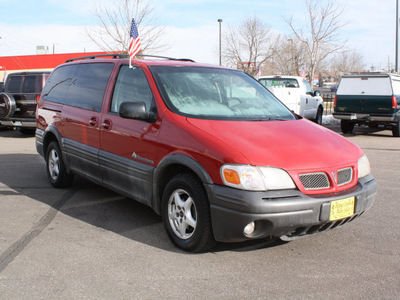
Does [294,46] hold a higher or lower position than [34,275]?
higher

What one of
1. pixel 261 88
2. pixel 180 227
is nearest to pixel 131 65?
pixel 261 88

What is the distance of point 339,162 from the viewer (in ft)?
12.4

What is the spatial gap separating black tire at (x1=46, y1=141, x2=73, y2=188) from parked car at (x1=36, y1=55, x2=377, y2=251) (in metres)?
0.55

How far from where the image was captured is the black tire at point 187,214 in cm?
364

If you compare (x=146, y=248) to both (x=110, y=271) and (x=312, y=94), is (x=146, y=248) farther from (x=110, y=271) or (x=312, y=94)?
(x=312, y=94)

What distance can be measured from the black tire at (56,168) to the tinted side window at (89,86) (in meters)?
0.76

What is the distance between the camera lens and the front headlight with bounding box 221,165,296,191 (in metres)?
3.40

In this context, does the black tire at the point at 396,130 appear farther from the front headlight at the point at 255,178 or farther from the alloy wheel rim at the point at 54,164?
the front headlight at the point at 255,178

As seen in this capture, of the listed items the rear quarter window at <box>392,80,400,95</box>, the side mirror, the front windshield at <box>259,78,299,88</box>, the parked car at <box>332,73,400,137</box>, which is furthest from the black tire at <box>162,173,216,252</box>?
the front windshield at <box>259,78,299,88</box>

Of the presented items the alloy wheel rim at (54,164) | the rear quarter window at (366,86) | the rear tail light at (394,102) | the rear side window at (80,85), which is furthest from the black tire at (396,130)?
the alloy wheel rim at (54,164)

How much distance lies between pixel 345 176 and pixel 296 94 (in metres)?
11.1

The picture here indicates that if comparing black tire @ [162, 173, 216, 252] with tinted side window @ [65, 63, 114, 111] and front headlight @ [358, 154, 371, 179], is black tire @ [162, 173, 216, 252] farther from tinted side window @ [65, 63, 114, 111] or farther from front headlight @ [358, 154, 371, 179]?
tinted side window @ [65, 63, 114, 111]

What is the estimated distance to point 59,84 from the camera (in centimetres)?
632

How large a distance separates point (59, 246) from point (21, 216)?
121 centimetres
